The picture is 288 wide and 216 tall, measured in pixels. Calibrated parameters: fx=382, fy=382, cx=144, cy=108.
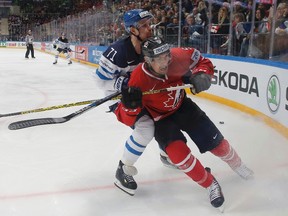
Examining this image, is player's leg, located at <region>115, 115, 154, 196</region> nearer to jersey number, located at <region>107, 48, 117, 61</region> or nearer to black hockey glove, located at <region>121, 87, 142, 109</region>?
black hockey glove, located at <region>121, 87, 142, 109</region>

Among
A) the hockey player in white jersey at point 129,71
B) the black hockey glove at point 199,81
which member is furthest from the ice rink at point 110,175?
the black hockey glove at point 199,81

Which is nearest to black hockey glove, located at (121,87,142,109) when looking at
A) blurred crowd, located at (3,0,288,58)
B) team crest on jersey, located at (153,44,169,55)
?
team crest on jersey, located at (153,44,169,55)

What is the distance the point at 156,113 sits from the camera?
7.27 ft

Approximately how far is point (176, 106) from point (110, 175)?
76 cm

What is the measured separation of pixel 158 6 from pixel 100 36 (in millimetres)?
3529

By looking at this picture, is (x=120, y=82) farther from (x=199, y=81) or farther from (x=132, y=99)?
(x=199, y=81)

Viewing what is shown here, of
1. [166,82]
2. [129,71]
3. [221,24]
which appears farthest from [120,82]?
[221,24]

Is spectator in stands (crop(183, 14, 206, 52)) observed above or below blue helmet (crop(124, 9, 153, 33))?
below

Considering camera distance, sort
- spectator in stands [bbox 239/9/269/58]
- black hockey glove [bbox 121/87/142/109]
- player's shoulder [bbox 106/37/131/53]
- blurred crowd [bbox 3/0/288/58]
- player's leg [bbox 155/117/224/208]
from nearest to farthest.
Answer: black hockey glove [bbox 121/87/142/109], player's leg [bbox 155/117/224/208], player's shoulder [bbox 106/37/131/53], blurred crowd [bbox 3/0/288/58], spectator in stands [bbox 239/9/269/58]

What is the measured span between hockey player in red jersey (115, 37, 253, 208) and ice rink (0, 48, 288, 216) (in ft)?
0.72

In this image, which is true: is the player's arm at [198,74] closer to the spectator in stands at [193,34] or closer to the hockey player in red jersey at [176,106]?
the hockey player in red jersey at [176,106]

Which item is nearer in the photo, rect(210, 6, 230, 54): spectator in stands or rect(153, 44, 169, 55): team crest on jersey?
rect(153, 44, 169, 55): team crest on jersey

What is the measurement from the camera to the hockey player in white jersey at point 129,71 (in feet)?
7.25

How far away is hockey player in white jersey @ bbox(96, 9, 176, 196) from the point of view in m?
2.21
